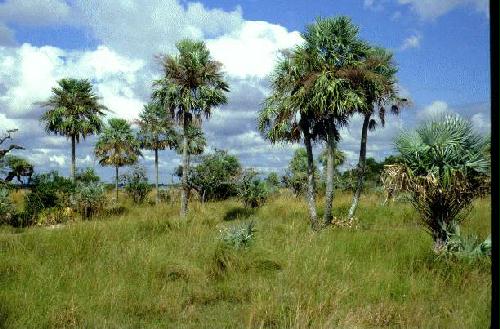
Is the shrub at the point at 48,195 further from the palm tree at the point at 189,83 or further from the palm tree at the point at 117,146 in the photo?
the palm tree at the point at 117,146

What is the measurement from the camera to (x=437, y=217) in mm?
10797

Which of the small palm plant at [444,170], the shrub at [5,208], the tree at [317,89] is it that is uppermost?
the tree at [317,89]

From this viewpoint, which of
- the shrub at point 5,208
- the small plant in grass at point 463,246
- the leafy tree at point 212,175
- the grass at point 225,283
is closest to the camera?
the grass at point 225,283

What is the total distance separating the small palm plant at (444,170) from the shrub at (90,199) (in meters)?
21.2

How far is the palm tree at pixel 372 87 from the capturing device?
21.9 metres

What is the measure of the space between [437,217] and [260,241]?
152 inches

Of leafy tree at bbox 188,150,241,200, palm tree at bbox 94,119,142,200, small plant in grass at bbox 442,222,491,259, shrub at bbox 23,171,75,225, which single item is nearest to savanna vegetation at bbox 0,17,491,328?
small plant in grass at bbox 442,222,491,259

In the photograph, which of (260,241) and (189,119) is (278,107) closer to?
(189,119)

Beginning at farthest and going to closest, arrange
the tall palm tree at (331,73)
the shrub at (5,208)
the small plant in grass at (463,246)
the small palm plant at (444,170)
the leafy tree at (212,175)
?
the leafy tree at (212,175) < the shrub at (5,208) < the tall palm tree at (331,73) < the small palm plant at (444,170) < the small plant in grass at (463,246)

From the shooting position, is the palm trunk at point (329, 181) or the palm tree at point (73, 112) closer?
the palm trunk at point (329, 181)

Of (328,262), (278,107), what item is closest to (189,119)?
(278,107)

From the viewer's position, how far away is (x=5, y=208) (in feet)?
80.5

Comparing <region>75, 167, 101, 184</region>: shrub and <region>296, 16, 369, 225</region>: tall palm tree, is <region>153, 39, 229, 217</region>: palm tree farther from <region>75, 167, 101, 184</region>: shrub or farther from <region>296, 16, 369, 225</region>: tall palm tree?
<region>75, 167, 101, 184</region>: shrub

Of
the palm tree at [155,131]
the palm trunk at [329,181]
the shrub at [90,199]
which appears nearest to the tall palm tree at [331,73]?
the palm trunk at [329,181]
